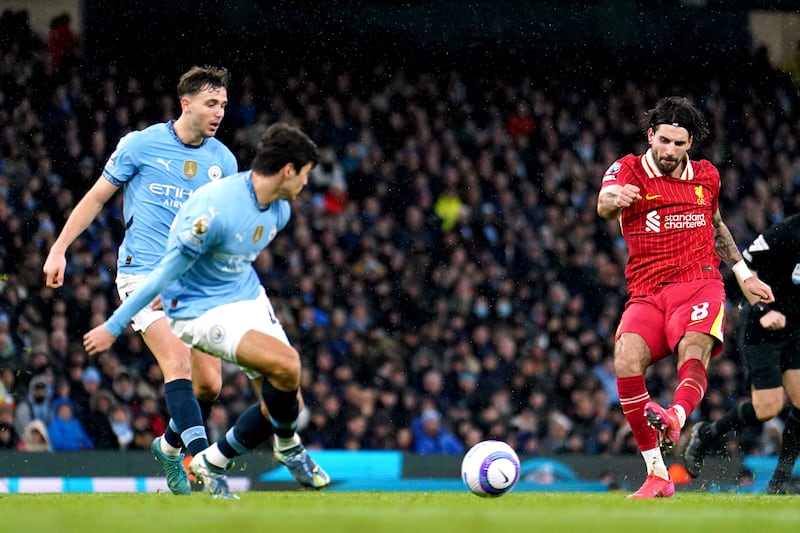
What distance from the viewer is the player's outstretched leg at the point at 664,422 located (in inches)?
278

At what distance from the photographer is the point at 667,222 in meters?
8.10

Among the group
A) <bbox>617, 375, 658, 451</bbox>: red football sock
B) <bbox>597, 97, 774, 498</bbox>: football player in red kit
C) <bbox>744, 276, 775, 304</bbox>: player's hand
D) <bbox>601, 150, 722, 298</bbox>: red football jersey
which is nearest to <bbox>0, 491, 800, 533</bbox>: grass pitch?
<bbox>617, 375, 658, 451</bbox>: red football sock

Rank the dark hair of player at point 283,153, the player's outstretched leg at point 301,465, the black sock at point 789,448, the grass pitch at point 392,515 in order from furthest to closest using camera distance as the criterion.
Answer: the black sock at point 789,448 → the player's outstretched leg at point 301,465 → the dark hair of player at point 283,153 → the grass pitch at point 392,515

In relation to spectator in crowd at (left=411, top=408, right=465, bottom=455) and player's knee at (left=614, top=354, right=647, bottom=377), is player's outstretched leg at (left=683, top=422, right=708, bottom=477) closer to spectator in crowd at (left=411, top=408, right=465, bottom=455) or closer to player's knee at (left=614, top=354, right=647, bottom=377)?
player's knee at (left=614, top=354, right=647, bottom=377)

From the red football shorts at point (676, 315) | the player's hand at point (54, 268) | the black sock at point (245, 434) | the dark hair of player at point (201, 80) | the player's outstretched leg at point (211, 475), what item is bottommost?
the player's outstretched leg at point (211, 475)

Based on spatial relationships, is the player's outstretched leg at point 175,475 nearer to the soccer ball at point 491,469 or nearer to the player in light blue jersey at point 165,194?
the player in light blue jersey at point 165,194

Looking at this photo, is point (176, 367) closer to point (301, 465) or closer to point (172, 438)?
point (172, 438)

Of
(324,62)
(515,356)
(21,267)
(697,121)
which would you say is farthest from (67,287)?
(697,121)

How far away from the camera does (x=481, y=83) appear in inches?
841

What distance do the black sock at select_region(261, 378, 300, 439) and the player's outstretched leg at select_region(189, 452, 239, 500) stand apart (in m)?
0.38

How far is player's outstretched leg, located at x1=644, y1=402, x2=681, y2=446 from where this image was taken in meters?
7.06

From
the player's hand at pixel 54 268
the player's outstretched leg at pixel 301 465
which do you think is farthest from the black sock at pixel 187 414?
the player's hand at pixel 54 268

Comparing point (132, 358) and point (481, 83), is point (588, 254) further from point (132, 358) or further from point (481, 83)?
point (132, 358)

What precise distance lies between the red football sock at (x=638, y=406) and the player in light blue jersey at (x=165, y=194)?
2508 millimetres
